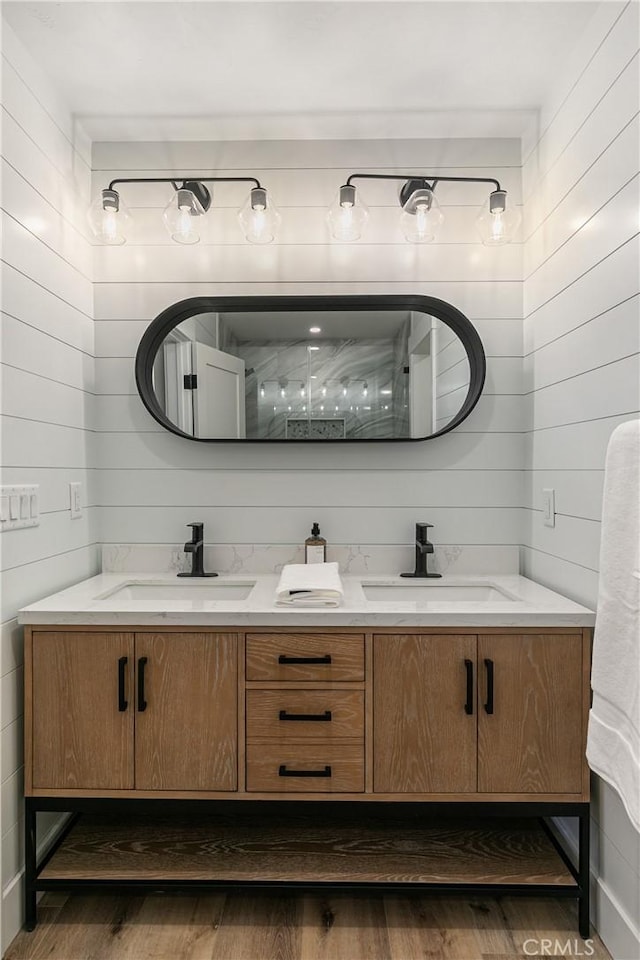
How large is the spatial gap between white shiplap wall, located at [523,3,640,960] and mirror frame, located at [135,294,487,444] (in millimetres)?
215

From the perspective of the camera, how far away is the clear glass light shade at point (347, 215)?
1834mm

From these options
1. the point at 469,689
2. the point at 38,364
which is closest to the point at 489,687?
the point at 469,689

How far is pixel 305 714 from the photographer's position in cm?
151

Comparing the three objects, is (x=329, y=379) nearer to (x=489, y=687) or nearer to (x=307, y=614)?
(x=307, y=614)

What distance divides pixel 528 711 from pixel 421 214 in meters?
1.61

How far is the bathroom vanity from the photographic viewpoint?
1.50 metres

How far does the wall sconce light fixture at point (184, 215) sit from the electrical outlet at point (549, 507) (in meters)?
1.31

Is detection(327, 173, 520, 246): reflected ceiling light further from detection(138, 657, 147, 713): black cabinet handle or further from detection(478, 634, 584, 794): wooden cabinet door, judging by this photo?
detection(138, 657, 147, 713): black cabinet handle

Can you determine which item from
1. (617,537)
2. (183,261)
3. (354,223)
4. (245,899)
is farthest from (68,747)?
(354,223)

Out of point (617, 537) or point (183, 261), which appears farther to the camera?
point (183, 261)

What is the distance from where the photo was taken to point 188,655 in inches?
59.9

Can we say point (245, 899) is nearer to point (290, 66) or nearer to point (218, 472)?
point (218, 472)

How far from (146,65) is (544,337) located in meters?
1.55

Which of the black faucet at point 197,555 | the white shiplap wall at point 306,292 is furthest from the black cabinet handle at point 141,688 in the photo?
the white shiplap wall at point 306,292
